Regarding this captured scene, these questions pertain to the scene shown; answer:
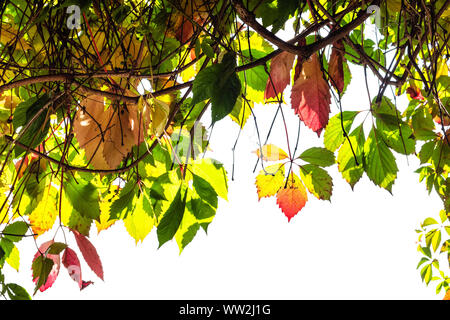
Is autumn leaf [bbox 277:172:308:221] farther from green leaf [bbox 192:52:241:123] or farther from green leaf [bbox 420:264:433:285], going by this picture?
green leaf [bbox 420:264:433:285]

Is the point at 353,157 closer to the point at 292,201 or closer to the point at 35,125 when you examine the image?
the point at 292,201

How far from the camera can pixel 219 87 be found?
12.5 inches

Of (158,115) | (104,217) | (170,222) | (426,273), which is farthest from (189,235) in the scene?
(426,273)

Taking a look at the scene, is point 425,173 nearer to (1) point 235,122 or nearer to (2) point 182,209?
(1) point 235,122

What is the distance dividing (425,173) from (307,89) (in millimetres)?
910

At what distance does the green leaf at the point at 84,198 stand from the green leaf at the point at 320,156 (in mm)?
298

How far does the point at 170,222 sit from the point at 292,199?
23 cm

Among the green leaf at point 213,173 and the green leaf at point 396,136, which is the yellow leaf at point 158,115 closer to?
the green leaf at point 213,173

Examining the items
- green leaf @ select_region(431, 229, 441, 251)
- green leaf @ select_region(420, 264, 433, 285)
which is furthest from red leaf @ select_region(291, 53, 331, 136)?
green leaf @ select_region(420, 264, 433, 285)

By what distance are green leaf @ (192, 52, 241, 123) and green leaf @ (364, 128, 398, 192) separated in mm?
276

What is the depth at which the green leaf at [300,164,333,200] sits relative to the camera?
1.86 ft

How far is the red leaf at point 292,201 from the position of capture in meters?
0.58

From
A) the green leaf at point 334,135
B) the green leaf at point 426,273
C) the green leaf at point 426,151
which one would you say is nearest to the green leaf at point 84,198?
the green leaf at point 334,135

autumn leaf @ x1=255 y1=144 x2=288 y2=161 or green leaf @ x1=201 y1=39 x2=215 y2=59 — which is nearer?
green leaf @ x1=201 y1=39 x2=215 y2=59
